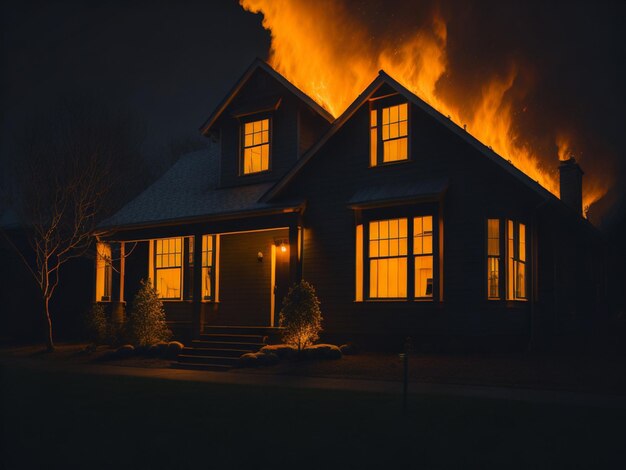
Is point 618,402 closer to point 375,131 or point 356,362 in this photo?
point 356,362

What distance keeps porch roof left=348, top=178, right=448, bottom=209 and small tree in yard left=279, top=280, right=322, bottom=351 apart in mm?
2648

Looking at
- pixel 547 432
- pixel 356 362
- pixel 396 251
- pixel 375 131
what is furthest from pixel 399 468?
pixel 375 131

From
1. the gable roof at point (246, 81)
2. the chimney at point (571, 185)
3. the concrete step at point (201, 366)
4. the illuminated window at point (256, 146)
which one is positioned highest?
the gable roof at point (246, 81)

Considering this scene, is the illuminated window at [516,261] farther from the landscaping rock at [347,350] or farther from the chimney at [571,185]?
the chimney at [571,185]

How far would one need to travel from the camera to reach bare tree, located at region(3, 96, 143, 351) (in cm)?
2234

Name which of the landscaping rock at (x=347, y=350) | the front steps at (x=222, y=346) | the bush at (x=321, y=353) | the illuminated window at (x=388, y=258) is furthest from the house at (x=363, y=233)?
the bush at (x=321, y=353)

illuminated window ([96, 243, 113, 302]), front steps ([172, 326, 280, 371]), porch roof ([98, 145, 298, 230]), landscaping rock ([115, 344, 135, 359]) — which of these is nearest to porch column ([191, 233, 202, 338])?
front steps ([172, 326, 280, 371])

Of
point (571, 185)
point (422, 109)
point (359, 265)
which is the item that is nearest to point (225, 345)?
point (359, 265)

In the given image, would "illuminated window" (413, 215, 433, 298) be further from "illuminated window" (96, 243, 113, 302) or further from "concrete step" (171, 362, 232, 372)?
"illuminated window" (96, 243, 113, 302)

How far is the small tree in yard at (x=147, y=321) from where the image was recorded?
20.3 m

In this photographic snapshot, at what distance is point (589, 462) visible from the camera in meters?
6.74

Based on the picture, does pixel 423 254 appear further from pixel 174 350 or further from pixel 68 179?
pixel 68 179

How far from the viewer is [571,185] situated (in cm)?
2281

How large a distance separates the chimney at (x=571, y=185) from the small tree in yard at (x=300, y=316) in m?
9.78
